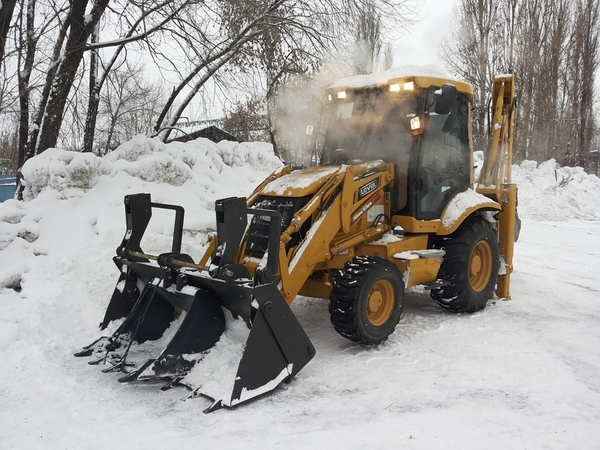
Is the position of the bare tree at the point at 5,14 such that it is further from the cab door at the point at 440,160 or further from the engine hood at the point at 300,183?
the cab door at the point at 440,160

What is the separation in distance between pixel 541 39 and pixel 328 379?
27110 mm

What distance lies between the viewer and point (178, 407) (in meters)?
3.81

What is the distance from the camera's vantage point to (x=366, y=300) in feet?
15.7

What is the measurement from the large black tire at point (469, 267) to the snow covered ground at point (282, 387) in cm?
22

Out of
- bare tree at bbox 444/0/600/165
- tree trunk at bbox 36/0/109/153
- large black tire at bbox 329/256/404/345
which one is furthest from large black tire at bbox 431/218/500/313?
bare tree at bbox 444/0/600/165

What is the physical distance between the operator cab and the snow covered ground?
1.49 meters

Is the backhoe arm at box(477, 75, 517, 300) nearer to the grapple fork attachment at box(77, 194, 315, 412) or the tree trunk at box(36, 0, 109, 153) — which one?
the grapple fork attachment at box(77, 194, 315, 412)

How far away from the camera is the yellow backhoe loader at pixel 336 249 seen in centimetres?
411

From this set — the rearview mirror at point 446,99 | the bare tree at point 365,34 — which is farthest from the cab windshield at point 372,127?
the bare tree at point 365,34

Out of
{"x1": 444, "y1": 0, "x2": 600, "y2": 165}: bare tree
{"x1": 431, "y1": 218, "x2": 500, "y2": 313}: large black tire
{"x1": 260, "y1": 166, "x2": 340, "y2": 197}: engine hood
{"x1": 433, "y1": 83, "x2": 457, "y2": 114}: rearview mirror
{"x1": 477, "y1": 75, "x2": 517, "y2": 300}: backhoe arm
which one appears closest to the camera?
{"x1": 260, "y1": 166, "x2": 340, "y2": 197}: engine hood

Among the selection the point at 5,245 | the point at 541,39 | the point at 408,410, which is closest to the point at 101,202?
the point at 5,245

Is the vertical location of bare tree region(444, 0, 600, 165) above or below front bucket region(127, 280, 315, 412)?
above

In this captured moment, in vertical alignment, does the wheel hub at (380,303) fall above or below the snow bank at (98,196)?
below

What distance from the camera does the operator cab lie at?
5676 millimetres
